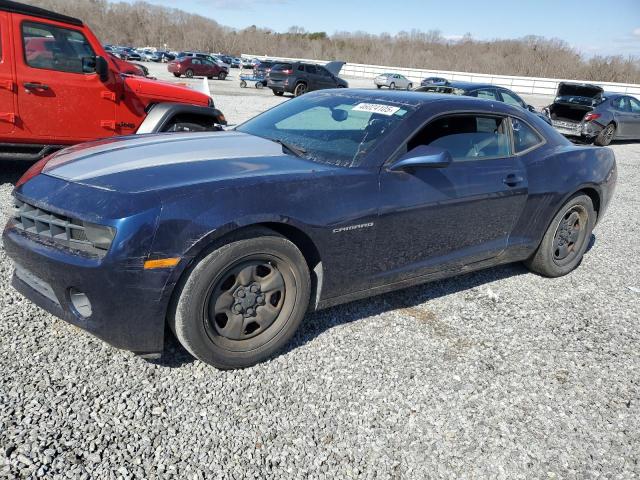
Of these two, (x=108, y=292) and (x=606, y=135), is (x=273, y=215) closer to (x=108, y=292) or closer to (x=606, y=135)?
(x=108, y=292)

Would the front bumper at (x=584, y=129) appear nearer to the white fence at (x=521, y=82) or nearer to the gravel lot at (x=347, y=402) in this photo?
the gravel lot at (x=347, y=402)

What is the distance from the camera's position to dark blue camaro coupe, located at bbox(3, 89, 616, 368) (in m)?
2.39

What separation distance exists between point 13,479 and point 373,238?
210cm

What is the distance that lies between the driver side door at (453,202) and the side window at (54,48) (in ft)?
14.7

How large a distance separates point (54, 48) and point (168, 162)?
4.05 m

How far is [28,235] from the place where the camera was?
8.57 feet

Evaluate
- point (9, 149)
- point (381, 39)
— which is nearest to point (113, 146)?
point (9, 149)

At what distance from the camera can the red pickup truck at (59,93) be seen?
5449mm

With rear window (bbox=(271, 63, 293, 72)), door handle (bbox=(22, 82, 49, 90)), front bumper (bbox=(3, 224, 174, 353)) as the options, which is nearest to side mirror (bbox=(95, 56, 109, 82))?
door handle (bbox=(22, 82, 49, 90))

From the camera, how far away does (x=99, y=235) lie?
234 cm

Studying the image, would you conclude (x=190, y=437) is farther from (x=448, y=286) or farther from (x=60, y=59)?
(x=60, y=59)

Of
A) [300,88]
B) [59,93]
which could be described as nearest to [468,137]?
[59,93]

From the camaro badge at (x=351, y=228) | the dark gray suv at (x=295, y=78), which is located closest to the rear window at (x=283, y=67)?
the dark gray suv at (x=295, y=78)

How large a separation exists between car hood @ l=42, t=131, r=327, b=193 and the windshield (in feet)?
0.63
